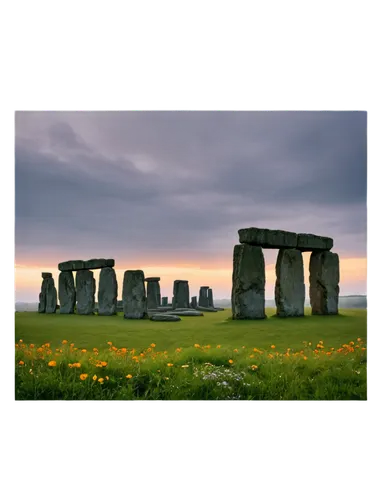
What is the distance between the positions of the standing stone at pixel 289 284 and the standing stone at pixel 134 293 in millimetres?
3877

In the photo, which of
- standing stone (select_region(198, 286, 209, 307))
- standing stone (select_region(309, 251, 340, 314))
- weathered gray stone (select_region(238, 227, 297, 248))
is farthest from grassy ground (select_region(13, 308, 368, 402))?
standing stone (select_region(198, 286, 209, 307))

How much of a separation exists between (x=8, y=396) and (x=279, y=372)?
351 cm

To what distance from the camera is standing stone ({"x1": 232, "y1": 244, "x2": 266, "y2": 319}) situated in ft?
26.8

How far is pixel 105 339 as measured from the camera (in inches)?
212

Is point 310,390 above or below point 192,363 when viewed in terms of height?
below

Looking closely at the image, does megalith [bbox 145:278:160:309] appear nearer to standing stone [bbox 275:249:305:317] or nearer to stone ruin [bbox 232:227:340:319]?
stone ruin [bbox 232:227:340:319]

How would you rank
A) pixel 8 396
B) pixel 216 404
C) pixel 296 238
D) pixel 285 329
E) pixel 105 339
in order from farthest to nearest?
1. pixel 296 238
2. pixel 285 329
3. pixel 105 339
4. pixel 8 396
5. pixel 216 404

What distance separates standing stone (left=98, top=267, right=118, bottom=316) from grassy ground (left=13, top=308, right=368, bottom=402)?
683cm

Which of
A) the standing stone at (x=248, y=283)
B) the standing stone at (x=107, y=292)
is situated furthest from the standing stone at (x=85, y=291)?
the standing stone at (x=248, y=283)

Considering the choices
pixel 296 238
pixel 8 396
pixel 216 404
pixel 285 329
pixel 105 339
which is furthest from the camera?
pixel 296 238

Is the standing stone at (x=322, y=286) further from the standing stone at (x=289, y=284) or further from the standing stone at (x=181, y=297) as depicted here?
the standing stone at (x=181, y=297)

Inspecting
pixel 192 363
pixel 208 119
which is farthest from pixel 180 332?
pixel 208 119

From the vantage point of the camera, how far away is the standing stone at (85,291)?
39.9ft
